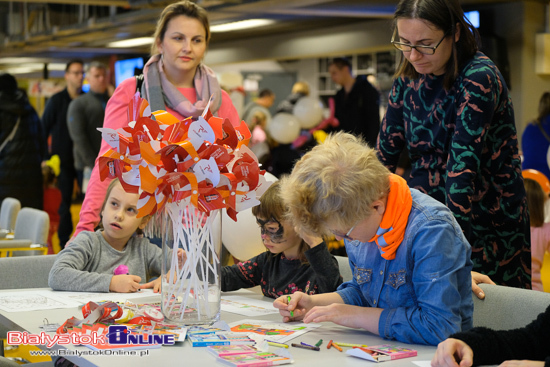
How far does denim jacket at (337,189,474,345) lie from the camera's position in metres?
1.56

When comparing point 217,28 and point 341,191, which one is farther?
point 217,28

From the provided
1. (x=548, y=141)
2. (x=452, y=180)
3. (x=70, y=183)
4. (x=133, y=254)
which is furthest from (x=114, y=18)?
(x=452, y=180)

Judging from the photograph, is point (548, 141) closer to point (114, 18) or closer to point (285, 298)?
point (285, 298)

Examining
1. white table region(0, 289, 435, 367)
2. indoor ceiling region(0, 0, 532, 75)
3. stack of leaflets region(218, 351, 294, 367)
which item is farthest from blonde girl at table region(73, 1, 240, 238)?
indoor ceiling region(0, 0, 532, 75)

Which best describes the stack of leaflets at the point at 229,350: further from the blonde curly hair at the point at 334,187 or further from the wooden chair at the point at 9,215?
the wooden chair at the point at 9,215

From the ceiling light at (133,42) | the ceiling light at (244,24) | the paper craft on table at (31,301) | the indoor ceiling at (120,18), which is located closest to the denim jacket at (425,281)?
the paper craft on table at (31,301)

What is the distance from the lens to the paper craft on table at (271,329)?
1.62 metres

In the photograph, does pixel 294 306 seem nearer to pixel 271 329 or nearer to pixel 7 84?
pixel 271 329

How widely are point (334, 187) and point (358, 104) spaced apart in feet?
16.1

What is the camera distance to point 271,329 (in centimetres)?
170

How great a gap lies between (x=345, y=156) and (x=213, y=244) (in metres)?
0.41

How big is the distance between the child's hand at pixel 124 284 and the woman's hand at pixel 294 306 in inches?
23.7

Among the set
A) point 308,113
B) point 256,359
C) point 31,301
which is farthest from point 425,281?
point 308,113

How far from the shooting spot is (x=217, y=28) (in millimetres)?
10172
